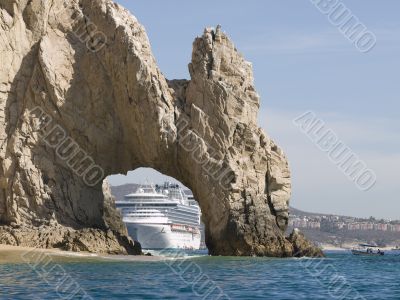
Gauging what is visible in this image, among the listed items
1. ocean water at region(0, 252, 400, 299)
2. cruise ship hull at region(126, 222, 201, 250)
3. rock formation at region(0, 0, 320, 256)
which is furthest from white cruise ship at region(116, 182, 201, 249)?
ocean water at region(0, 252, 400, 299)

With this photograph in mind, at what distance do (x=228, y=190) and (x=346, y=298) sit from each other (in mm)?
27089

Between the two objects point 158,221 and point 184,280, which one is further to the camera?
point 158,221

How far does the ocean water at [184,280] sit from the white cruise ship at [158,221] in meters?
61.7

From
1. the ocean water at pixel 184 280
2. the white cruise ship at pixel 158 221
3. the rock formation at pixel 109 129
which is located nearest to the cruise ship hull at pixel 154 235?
the white cruise ship at pixel 158 221

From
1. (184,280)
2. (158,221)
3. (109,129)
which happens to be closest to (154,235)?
(158,221)

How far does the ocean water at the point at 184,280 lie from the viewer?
29.8 m

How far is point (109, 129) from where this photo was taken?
58062 mm

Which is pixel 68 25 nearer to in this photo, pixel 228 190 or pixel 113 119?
pixel 113 119

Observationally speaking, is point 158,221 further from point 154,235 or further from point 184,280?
point 184,280

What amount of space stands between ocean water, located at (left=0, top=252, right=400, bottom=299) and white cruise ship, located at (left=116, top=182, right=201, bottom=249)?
6174cm

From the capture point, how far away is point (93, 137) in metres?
57.1

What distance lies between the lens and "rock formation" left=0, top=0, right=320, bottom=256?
Answer: 55250 mm

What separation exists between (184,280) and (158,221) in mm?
77731

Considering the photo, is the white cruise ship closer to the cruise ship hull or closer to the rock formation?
the cruise ship hull
